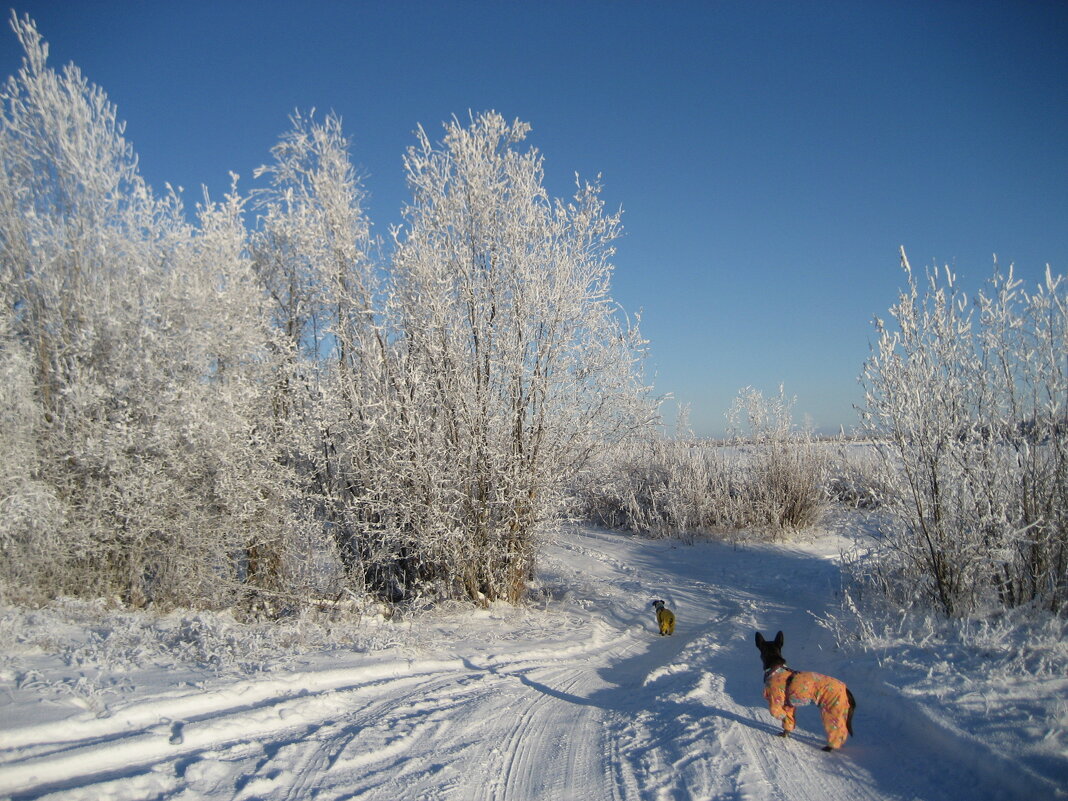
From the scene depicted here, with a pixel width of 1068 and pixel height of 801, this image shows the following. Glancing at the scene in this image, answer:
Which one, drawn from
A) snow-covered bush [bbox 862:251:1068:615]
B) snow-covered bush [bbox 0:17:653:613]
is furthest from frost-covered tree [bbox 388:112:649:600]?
snow-covered bush [bbox 862:251:1068:615]

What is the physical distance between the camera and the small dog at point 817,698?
10.7 ft

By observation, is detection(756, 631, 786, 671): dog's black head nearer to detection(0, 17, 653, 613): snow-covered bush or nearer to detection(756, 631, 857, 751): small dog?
detection(756, 631, 857, 751): small dog

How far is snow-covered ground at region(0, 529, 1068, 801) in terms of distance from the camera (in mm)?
2975

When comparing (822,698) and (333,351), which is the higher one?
(333,351)

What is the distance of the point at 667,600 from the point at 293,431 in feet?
18.8

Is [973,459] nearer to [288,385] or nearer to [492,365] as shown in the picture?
[492,365]

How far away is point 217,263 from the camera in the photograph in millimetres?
6902

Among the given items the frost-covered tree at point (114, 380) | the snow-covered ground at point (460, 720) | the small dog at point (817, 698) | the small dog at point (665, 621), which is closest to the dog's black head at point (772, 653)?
the small dog at point (817, 698)

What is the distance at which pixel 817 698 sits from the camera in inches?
128

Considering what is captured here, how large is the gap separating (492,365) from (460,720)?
4.29 metres

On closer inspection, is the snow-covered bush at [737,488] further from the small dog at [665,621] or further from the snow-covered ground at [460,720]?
the snow-covered ground at [460,720]

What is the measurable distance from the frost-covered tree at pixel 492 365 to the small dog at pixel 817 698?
4.02m

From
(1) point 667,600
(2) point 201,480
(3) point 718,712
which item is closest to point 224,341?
(2) point 201,480

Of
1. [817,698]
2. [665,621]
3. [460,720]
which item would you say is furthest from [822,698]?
[665,621]
